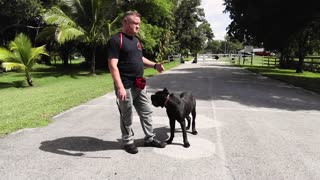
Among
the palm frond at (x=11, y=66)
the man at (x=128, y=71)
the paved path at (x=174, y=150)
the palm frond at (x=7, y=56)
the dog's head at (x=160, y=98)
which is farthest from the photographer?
the palm frond at (x=7, y=56)

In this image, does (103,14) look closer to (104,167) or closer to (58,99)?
(58,99)

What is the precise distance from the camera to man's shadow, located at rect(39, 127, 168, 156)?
541cm

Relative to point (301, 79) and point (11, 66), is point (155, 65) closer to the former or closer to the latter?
point (11, 66)

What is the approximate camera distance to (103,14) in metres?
23.0

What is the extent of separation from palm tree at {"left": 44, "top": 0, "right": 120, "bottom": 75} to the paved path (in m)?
14.1

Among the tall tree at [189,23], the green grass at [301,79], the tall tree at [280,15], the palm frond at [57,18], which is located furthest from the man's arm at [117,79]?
the tall tree at [189,23]

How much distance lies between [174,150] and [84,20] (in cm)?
1949

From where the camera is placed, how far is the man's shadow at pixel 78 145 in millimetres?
5415

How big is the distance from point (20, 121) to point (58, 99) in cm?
351

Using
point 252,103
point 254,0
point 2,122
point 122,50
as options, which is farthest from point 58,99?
point 254,0

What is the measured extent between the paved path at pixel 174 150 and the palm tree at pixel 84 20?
46.2 ft

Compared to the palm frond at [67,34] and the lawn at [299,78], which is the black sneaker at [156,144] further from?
the palm frond at [67,34]

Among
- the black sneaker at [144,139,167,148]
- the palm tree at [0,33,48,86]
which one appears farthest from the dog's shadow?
the palm tree at [0,33,48,86]

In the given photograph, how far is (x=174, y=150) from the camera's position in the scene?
548cm
